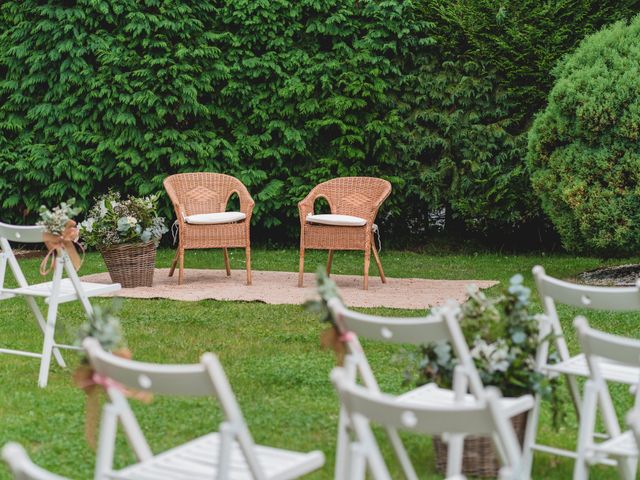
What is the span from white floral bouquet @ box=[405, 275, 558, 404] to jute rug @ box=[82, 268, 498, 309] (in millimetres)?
3741

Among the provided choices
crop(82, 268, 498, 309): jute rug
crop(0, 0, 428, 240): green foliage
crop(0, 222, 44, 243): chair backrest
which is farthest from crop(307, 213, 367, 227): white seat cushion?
crop(0, 222, 44, 243): chair backrest

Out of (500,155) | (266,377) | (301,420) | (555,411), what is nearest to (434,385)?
(555,411)

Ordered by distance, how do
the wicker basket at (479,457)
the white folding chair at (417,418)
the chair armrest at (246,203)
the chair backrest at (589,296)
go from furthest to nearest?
1. the chair armrest at (246,203)
2. the wicker basket at (479,457)
3. the chair backrest at (589,296)
4. the white folding chair at (417,418)

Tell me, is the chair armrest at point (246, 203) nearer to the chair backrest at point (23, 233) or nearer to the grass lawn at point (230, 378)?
the grass lawn at point (230, 378)

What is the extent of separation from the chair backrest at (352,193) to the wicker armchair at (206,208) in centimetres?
73

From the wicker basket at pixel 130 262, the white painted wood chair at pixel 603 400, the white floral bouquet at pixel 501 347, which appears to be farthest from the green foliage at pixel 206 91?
the white painted wood chair at pixel 603 400

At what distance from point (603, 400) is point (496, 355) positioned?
518 millimetres

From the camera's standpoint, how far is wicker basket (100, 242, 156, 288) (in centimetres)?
872

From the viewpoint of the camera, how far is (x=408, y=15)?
35.2 feet

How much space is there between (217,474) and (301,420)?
209 cm

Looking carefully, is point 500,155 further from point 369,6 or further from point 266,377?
point 266,377

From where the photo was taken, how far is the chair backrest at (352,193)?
9.50 m

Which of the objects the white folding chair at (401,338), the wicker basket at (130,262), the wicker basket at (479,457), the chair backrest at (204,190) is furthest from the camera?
the chair backrest at (204,190)

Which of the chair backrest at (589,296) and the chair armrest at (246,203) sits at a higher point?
the chair backrest at (589,296)
